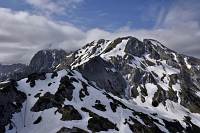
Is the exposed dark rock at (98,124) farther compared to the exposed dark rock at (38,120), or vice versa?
the exposed dark rock at (38,120)

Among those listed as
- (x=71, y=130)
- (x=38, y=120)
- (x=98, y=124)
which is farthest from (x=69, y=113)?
(x=71, y=130)

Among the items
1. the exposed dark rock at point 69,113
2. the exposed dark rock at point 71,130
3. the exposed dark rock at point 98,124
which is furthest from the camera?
the exposed dark rock at point 69,113

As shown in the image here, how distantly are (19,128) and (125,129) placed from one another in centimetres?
5544

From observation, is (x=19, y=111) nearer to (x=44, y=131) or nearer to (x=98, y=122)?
(x=44, y=131)

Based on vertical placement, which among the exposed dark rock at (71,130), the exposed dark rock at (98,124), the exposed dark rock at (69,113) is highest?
the exposed dark rock at (69,113)

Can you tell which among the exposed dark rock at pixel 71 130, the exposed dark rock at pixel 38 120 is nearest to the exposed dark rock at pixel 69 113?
the exposed dark rock at pixel 38 120

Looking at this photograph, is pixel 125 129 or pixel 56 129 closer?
pixel 56 129

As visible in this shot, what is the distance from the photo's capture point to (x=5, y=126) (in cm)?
18438

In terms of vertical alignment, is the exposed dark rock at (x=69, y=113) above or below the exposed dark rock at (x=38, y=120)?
above

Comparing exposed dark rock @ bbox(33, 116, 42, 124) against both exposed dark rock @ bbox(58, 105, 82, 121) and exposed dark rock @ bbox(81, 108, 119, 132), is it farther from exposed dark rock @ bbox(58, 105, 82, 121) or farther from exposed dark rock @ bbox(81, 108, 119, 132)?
exposed dark rock @ bbox(81, 108, 119, 132)

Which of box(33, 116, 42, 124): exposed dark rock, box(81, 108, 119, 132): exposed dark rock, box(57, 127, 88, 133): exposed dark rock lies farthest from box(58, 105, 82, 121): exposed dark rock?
box(57, 127, 88, 133): exposed dark rock

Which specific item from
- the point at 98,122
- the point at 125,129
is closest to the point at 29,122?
the point at 98,122

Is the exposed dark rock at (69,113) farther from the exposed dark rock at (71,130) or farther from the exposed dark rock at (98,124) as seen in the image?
the exposed dark rock at (71,130)

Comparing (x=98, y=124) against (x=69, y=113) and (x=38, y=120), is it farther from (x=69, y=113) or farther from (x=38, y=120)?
(x=38, y=120)
